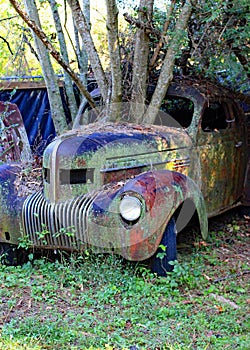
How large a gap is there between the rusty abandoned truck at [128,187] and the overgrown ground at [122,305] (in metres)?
0.22

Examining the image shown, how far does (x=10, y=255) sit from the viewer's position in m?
4.66

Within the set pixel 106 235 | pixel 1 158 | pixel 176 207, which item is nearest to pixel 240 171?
pixel 176 207

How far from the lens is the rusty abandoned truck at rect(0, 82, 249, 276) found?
3.85 m

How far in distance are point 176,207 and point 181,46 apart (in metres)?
2.24

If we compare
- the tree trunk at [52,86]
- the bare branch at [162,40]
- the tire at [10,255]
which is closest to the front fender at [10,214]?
the tire at [10,255]

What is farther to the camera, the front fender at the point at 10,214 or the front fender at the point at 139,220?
the front fender at the point at 10,214

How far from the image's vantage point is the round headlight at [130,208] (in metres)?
3.80

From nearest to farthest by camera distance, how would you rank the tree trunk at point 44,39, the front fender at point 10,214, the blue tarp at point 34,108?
the front fender at point 10,214 → the tree trunk at point 44,39 → the blue tarp at point 34,108

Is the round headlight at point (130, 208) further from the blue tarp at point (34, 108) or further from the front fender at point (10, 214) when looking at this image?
the blue tarp at point (34, 108)

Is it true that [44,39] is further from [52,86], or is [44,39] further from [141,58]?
[52,86]

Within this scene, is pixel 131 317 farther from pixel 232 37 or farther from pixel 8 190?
pixel 232 37

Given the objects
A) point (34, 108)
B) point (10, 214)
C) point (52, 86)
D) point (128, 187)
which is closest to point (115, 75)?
point (52, 86)

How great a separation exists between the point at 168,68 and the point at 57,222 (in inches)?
89.4

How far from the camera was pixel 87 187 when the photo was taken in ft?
13.9
